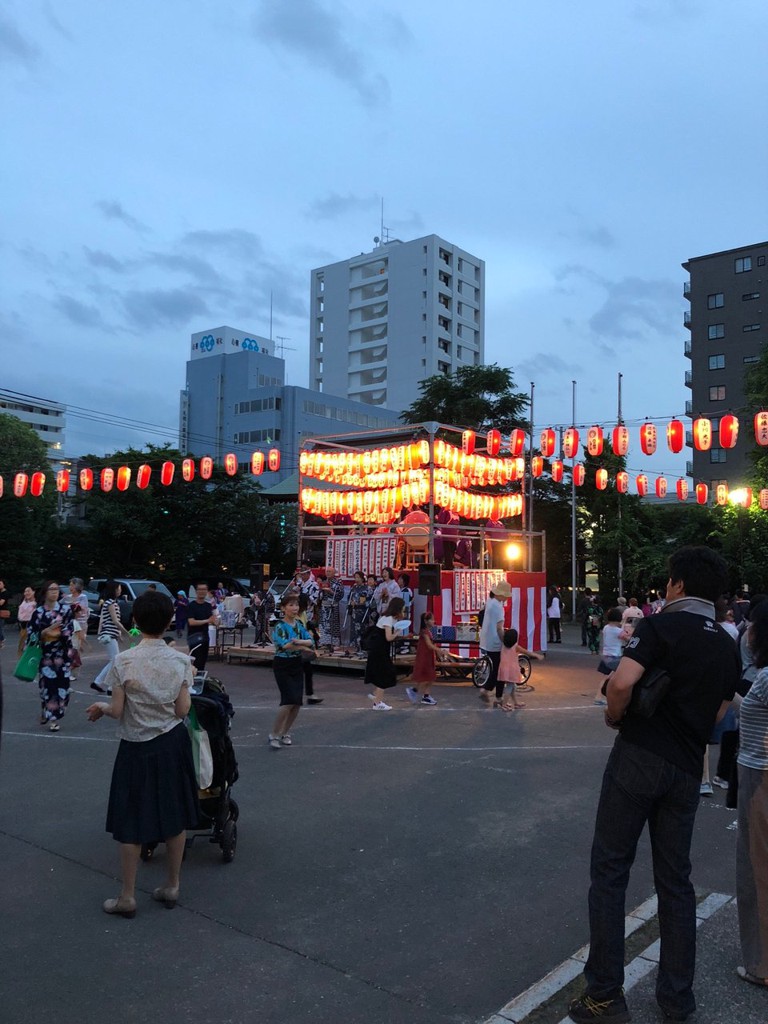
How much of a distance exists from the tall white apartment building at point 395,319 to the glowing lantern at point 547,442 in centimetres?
5188

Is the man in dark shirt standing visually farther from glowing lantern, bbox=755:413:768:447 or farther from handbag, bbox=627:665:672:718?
glowing lantern, bbox=755:413:768:447

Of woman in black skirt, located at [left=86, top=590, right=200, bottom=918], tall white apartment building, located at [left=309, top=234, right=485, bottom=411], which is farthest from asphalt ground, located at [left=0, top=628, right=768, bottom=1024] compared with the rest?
tall white apartment building, located at [left=309, top=234, right=485, bottom=411]

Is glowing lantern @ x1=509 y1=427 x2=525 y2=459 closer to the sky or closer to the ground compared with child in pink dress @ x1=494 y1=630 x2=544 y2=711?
closer to the sky

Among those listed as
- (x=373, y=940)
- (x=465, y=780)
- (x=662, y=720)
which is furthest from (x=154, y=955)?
(x=465, y=780)

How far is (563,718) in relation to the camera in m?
10.7

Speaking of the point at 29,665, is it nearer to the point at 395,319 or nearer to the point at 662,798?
the point at 662,798

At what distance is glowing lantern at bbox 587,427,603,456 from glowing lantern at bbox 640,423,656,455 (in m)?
1.05

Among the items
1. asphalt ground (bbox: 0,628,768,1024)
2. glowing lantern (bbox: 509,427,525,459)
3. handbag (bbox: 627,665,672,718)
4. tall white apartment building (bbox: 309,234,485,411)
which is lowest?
asphalt ground (bbox: 0,628,768,1024)

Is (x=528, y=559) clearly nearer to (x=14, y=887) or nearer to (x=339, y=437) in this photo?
(x=339, y=437)

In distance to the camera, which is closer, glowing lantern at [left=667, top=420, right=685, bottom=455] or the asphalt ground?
the asphalt ground

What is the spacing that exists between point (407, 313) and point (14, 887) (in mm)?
73491

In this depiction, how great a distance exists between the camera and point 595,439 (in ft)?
66.1

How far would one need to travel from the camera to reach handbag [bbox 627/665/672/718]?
10.1ft

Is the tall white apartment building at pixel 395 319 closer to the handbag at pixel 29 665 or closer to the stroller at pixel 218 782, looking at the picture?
the handbag at pixel 29 665
